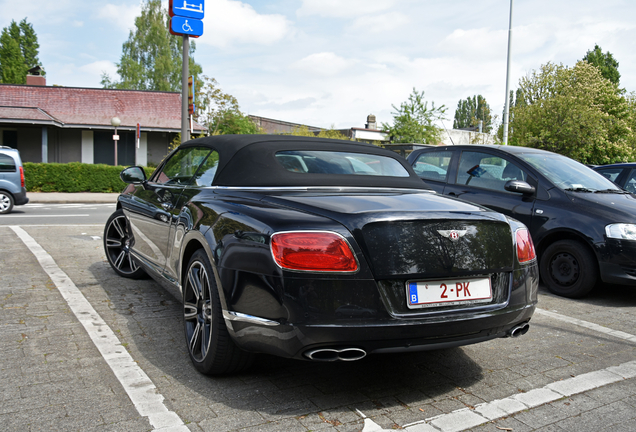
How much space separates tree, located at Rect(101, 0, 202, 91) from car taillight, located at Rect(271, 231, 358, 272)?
5462 cm

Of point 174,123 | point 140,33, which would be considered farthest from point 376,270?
point 140,33

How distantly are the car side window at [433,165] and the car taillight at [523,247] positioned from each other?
13.3 ft

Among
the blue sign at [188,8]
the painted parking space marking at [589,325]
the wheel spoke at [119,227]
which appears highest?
the blue sign at [188,8]

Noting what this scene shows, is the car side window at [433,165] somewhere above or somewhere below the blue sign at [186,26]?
below

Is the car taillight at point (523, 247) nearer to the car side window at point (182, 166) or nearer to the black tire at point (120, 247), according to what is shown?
the car side window at point (182, 166)

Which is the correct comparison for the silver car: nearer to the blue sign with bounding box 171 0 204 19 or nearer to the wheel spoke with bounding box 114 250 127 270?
the blue sign with bounding box 171 0 204 19

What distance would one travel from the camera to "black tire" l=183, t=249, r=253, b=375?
3.17m

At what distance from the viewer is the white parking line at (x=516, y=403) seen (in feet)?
9.08

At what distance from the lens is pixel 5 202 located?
14.2 m

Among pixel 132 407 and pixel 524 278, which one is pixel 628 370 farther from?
pixel 132 407

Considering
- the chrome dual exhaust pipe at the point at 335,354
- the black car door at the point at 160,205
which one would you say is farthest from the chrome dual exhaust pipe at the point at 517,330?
the black car door at the point at 160,205

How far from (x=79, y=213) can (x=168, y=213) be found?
1136cm

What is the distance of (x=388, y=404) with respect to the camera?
3.03 metres

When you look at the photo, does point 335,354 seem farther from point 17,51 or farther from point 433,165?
point 17,51
